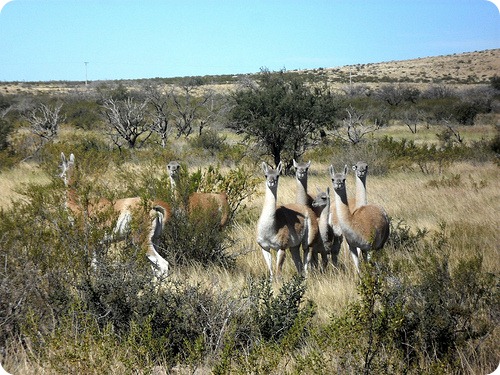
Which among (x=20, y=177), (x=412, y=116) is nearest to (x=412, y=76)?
(x=412, y=116)

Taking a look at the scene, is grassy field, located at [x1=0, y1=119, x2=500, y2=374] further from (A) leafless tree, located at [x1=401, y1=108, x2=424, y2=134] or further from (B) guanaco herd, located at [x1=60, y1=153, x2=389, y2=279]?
(A) leafless tree, located at [x1=401, y1=108, x2=424, y2=134]

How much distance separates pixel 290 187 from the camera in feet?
50.3

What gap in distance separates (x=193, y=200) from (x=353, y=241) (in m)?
2.75

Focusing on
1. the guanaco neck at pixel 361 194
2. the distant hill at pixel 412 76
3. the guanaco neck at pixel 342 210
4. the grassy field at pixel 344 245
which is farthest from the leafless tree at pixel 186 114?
the distant hill at pixel 412 76

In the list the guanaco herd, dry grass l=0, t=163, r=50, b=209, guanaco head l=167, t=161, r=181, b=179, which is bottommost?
dry grass l=0, t=163, r=50, b=209

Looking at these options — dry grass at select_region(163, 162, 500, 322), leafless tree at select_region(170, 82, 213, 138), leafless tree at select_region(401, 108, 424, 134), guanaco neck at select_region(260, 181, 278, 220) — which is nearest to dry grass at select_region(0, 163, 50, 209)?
dry grass at select_region(163, 162, 500, 322)

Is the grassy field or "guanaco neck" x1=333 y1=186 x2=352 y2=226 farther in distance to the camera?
"guanaco neck" x1=333 y1=186 x2=352 y2=226

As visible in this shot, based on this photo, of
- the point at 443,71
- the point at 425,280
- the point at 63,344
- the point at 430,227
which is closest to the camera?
the point at 63,344

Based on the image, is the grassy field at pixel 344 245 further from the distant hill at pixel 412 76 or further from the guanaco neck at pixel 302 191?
the distant hill at pixel 412 76

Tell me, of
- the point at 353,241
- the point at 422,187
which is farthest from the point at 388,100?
the point at 353,241

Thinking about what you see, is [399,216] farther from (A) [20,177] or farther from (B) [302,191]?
(A) [20,177]

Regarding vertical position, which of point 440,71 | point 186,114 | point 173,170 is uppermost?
point 440,71

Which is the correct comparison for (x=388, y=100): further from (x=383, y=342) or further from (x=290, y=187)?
(x=383, y=342)

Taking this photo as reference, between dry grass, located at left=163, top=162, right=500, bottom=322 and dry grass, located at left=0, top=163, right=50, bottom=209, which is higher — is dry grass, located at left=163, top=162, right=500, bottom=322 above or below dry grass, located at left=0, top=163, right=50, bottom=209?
below
